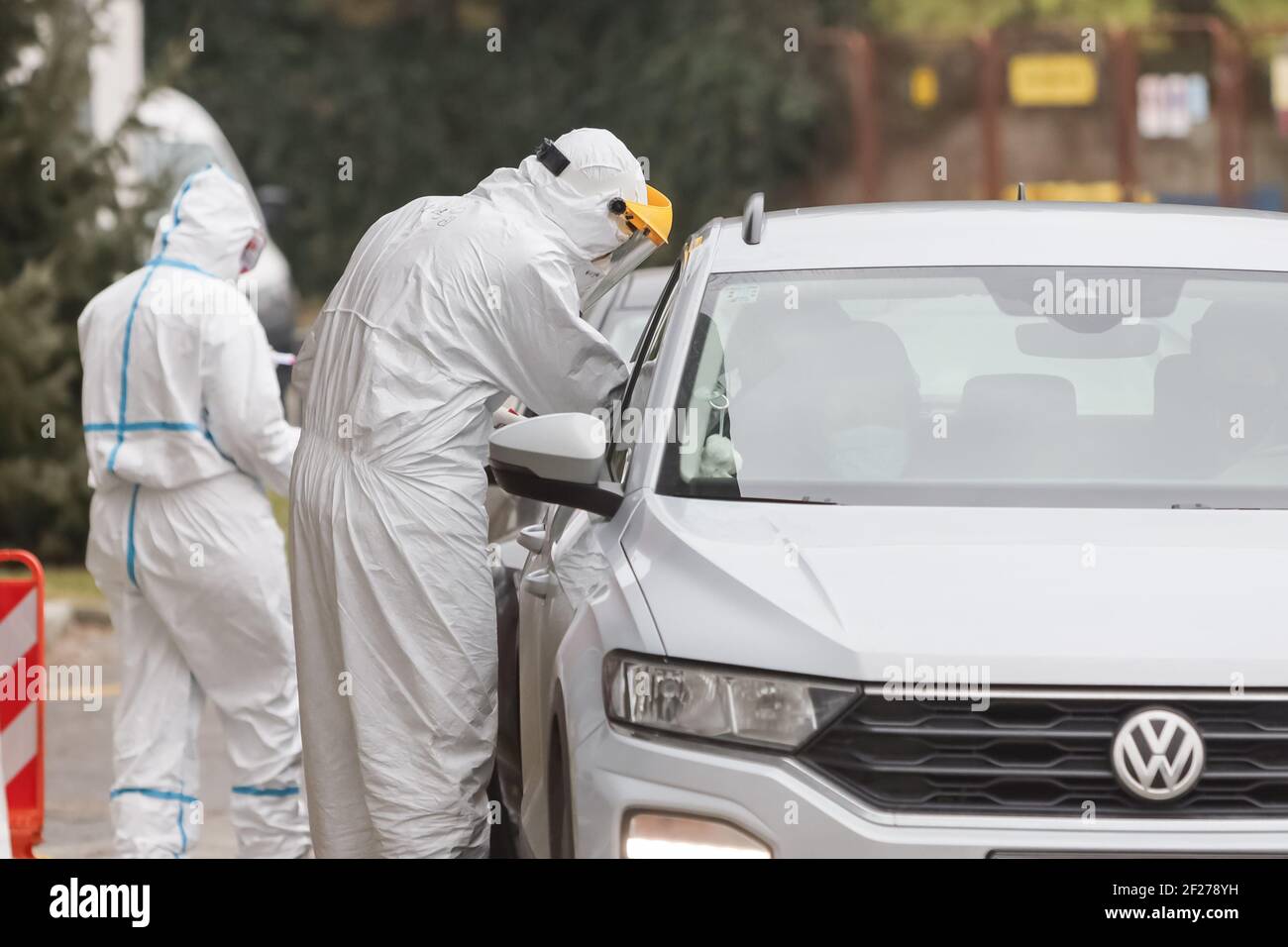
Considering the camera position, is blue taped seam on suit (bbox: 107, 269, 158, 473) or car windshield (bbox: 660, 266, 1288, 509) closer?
car windshield (bbox: 660, 266, 1288, 509)

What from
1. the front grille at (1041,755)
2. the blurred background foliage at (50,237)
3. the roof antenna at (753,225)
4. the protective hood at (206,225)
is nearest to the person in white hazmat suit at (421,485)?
the roof antenna at (753,225)

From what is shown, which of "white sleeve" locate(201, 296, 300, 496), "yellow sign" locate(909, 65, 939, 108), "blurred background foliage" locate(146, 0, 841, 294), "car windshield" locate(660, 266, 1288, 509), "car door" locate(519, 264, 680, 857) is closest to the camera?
"car windshield" locate(660, 266, 1288, 509)

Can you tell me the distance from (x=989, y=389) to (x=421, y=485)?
1.27 m

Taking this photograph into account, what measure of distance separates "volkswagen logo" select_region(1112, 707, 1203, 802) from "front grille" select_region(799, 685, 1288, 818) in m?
0.02

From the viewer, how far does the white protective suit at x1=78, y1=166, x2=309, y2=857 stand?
6.43 meters

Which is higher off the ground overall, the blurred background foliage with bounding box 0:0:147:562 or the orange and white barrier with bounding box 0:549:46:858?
the blurred background foliage with bounding box 0:0:147:562

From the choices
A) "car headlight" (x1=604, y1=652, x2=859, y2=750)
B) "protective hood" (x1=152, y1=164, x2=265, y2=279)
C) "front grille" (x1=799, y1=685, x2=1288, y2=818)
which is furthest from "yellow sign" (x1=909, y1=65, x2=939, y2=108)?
"front grille" (x1=799, y1=685, x2=1288, y2=818)

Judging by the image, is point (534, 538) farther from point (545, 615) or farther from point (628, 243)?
point (628, 243)

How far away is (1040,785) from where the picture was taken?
354 centimetres

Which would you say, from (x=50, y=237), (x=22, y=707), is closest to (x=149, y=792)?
(x=22, y=707)

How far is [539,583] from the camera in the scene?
15.8 feet

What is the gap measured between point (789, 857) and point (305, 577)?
1.83 m

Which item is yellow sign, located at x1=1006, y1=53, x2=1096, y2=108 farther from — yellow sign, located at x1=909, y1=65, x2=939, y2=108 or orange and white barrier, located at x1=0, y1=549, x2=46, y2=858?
orange and white barrier, located at x1=0, y1=549, x2=46, y2=858
